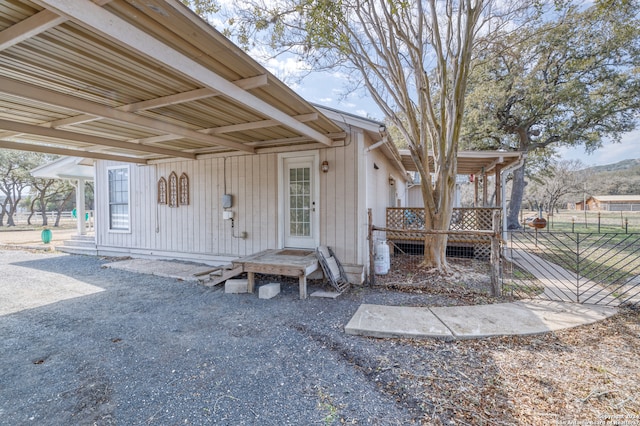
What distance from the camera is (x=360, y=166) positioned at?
5.20 meters

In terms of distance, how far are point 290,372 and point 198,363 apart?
0.87 metres

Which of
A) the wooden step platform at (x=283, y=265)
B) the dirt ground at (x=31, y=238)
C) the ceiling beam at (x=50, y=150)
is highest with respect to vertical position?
the ceiling beam at (x=50, y=150)

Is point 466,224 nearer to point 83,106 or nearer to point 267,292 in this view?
point 267,292

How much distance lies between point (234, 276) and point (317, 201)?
2.01 metres

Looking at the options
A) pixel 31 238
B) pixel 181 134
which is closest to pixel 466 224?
pixel 181 134

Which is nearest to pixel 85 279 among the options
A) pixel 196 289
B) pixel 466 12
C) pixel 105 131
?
pixel 196 289

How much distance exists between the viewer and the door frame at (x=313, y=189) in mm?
5547

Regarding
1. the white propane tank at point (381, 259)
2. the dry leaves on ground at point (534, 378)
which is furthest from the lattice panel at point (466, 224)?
the dry leaves on ground at point (534, 378)

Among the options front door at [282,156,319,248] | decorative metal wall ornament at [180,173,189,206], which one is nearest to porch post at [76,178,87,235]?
decorative metal wall ornament at [180,173,189,206]

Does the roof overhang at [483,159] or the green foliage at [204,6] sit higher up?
the green foliage at [204,6]

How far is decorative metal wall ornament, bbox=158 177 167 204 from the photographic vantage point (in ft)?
23.8

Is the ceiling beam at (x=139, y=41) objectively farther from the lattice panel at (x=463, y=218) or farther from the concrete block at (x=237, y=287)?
the lattice panel at (x=463, y=218)

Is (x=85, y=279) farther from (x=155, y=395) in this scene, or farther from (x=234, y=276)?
(x=155, y=395)

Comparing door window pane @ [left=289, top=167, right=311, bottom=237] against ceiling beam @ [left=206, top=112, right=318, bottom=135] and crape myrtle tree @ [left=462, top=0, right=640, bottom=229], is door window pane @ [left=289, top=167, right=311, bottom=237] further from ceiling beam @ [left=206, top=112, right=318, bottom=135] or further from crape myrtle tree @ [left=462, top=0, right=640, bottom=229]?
crape myrtle tree @ [left=462, top=0, right=640, bottom=229]
